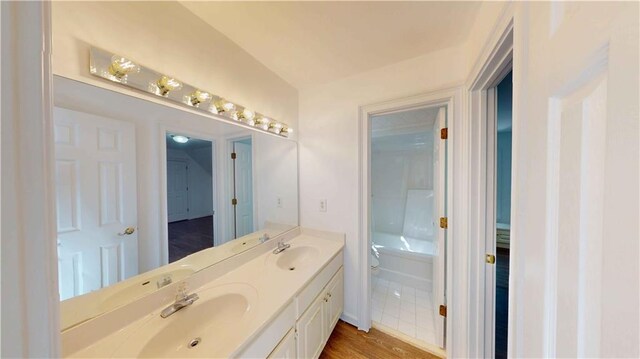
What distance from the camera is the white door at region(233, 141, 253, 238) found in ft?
5.09

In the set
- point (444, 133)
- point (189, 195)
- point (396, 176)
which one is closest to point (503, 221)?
point (396, 176)

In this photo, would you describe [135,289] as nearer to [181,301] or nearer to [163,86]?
[181,301]

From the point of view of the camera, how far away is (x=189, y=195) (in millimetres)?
1269

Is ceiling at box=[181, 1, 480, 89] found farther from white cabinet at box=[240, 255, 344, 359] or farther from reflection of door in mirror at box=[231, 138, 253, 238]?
white cabinet at box=[240, 255, 344, 359]

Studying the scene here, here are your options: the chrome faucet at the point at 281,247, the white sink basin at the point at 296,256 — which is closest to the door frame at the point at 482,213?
the white sink basin at the point at 296,256

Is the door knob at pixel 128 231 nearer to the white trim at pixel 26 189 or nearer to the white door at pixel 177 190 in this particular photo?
the white door at pixel 177 190

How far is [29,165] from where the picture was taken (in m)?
0.22

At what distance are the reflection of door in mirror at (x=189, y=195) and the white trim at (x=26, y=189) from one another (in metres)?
1.02

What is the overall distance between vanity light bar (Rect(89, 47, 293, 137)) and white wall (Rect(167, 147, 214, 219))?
0.27 metres

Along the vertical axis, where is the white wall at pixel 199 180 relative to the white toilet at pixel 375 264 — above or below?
above

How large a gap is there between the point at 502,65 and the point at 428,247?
240 centimetres

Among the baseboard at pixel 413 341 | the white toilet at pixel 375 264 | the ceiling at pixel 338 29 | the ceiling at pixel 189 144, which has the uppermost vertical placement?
the ceiling at pixel 338 29

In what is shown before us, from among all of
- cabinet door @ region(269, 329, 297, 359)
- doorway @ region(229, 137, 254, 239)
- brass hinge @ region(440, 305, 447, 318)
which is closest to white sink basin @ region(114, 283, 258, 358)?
cabinet door @ region(269, 329, 297, 359)

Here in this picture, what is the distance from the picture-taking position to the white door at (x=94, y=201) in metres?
0.78
